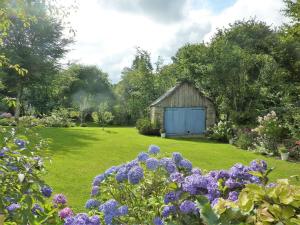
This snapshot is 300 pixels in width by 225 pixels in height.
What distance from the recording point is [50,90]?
105 feet

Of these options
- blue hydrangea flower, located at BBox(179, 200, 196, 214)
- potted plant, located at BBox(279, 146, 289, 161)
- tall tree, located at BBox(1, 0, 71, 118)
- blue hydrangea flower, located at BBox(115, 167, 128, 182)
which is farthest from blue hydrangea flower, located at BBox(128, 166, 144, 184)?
tall tree, located at BBox(1, 0, 71, 118)

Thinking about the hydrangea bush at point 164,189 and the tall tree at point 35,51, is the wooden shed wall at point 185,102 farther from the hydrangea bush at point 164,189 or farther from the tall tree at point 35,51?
the hydrangea bush at point 164,189

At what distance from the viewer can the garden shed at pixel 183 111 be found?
24.3 meters

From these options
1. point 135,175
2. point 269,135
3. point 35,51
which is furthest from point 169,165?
point 35,51

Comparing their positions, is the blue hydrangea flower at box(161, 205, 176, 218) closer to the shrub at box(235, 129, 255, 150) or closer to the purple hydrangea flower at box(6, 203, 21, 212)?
the purple hydrangea flower at box(6, 203, 21, 212)

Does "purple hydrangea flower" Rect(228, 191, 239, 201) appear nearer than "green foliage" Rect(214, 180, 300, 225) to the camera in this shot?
No

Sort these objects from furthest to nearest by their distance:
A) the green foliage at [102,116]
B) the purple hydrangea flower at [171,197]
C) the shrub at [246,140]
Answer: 1. the green foliage at [102,116]
2. the shrub at [246,140]
3. the purple hydrangea flower at [171,197]

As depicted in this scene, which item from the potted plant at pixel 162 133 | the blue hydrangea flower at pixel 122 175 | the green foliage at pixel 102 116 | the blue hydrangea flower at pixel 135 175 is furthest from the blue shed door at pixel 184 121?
the blue hydrangea flower at pixel 135 175

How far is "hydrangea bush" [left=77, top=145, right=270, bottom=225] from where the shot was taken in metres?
2.70

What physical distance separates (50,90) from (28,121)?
2934 cm

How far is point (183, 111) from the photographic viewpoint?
24812 mm

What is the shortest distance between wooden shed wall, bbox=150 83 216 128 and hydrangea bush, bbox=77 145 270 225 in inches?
820

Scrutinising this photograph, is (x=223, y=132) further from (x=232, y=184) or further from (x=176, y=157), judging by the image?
(x=232, y=184)

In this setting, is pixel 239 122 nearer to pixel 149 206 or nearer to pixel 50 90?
pixel 50 90
